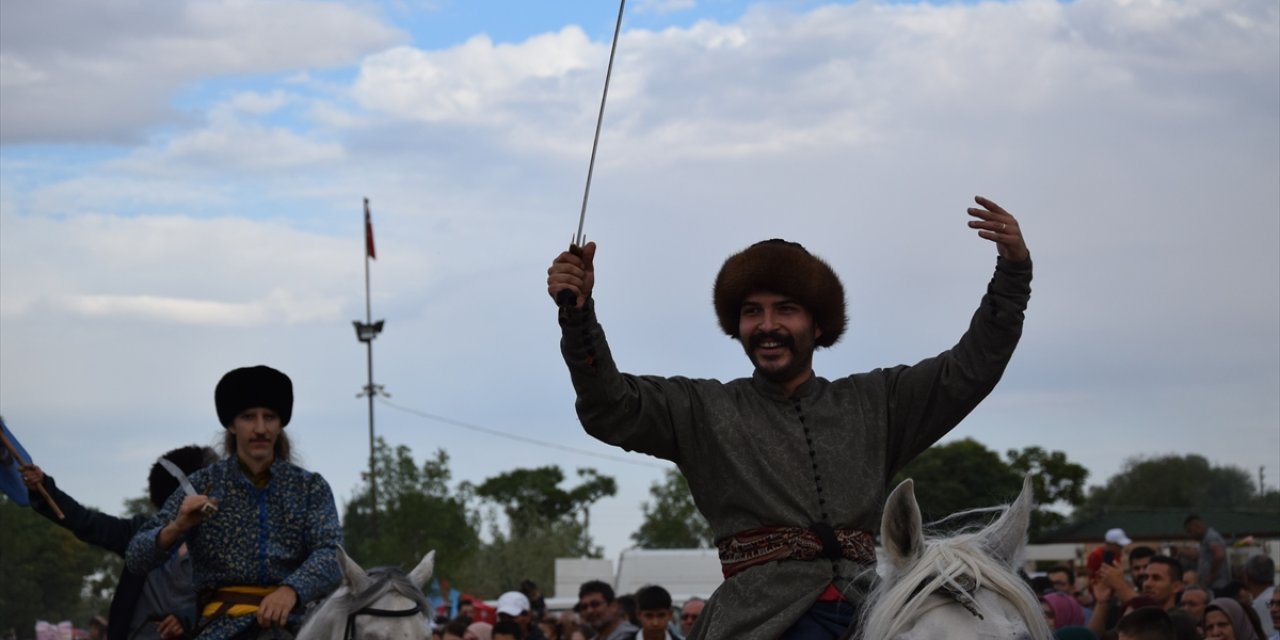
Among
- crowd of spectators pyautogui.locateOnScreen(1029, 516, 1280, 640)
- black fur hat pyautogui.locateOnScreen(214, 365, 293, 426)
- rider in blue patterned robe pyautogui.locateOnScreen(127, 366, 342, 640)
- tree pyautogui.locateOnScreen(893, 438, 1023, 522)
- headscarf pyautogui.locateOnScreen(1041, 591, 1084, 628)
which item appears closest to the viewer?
rider in blue patterned robe pyautogui.locateOnScreen(127, 366, 342, 640)

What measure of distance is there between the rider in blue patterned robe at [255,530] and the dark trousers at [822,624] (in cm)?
335

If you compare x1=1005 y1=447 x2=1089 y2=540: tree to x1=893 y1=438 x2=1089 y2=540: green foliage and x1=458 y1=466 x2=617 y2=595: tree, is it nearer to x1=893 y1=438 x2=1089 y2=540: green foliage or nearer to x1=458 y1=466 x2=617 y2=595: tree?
x1=893 y1=438 x2=1089 y2=540: green foliage

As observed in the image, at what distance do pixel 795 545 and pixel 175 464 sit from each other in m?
6.10

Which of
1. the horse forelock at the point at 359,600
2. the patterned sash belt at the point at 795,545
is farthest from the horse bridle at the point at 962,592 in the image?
the horse forelock at the point at 359,600

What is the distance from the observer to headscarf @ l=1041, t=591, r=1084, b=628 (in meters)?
12.3

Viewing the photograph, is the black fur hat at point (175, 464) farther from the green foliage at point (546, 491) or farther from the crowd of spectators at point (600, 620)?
the green foliage at point (546, 491)

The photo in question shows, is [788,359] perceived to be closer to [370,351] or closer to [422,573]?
[422,573]

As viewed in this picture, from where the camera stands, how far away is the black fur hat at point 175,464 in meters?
10.1

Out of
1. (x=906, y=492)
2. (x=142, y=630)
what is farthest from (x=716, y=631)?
(x=142, y=630)

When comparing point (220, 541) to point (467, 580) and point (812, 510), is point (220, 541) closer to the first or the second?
point (812, 510)

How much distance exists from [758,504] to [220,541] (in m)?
3.56

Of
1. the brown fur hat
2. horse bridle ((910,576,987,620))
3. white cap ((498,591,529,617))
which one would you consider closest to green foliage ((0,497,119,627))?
white cap ((498,591,529,617))

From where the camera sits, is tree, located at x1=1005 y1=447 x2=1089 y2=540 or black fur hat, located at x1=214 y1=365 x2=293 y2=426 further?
tree, located at x1=1005 y1=447 x2=1089 y2=540

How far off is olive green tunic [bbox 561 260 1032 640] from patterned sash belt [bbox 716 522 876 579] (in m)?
0.03
